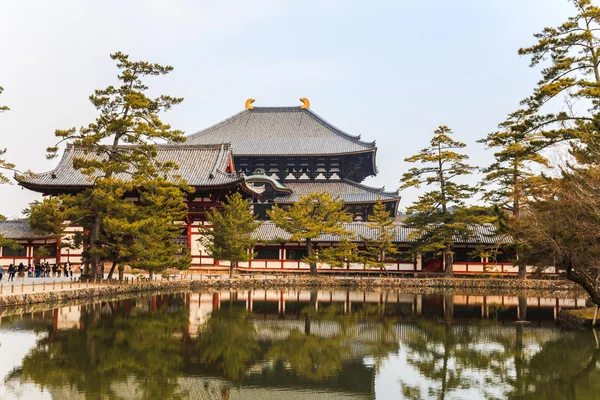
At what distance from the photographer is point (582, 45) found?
2481cm

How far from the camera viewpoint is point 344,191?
2237 inches

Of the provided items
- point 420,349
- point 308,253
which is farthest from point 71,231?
point 420,349

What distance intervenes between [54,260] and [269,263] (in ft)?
52.0

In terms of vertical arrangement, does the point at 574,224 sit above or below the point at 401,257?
above

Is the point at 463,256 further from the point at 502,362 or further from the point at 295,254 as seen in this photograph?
the point at 502,362

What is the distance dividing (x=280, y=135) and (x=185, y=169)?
18.2 m

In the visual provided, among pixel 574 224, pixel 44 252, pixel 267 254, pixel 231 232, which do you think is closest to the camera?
pixel 574 224

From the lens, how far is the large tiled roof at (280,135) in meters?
59.8

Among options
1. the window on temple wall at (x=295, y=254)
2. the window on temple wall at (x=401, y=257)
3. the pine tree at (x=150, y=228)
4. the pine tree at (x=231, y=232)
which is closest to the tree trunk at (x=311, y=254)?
the window on temple wall at (x=295, y=254)

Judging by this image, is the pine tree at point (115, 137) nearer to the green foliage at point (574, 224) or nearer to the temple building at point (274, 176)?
the temple building at point (274, 176)

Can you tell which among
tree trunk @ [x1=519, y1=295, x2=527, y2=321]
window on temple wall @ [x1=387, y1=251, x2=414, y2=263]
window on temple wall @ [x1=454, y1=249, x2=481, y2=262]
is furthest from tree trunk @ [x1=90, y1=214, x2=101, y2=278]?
window on temple wall @ [x1=454, y1=249, x2=481, y2=262]

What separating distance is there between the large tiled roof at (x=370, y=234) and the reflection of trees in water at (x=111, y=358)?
83.2 feet

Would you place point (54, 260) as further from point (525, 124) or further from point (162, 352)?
point (525, 124)

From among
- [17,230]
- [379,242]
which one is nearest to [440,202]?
[379,242]
